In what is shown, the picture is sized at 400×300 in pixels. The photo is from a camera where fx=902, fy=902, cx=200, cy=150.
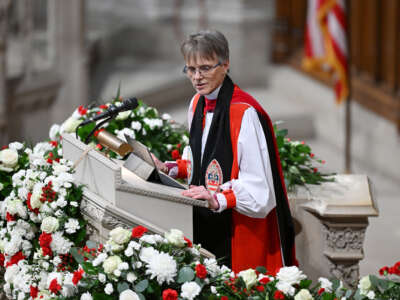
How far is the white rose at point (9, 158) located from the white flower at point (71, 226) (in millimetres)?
687

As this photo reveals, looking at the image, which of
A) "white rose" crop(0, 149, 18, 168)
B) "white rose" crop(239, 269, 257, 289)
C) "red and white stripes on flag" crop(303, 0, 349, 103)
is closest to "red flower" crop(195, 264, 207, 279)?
"white rose" crop(239, 269, 257, 289)

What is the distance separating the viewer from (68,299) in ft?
10.1

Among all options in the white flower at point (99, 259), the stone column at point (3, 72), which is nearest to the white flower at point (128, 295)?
the white flower at point (99, 259)

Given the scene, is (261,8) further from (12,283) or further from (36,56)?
(12,283)

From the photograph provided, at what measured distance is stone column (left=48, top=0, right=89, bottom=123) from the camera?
8062mm

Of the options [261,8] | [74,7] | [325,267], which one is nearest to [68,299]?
[325,267]

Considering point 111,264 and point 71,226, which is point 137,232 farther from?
point 71,226

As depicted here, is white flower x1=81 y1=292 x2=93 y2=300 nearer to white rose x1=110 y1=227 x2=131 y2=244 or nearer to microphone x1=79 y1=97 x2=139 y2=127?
white rose x1=110 y1=227 x2=131 y2=244

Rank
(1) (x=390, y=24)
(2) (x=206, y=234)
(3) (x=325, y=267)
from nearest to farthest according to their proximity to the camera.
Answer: (2) (x=206, y=234)
(3) (x=325, y=267)
(1) (x=390, y=24)

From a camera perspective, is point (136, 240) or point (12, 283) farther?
point (12, 283)

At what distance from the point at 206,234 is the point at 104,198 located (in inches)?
18.1

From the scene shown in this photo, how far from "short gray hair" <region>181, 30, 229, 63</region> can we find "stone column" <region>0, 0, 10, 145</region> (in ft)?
13.9

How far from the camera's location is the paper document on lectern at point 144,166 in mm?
3320

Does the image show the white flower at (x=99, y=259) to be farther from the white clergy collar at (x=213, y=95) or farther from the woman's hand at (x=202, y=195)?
the white clergy collar at (x=213, y=95)
